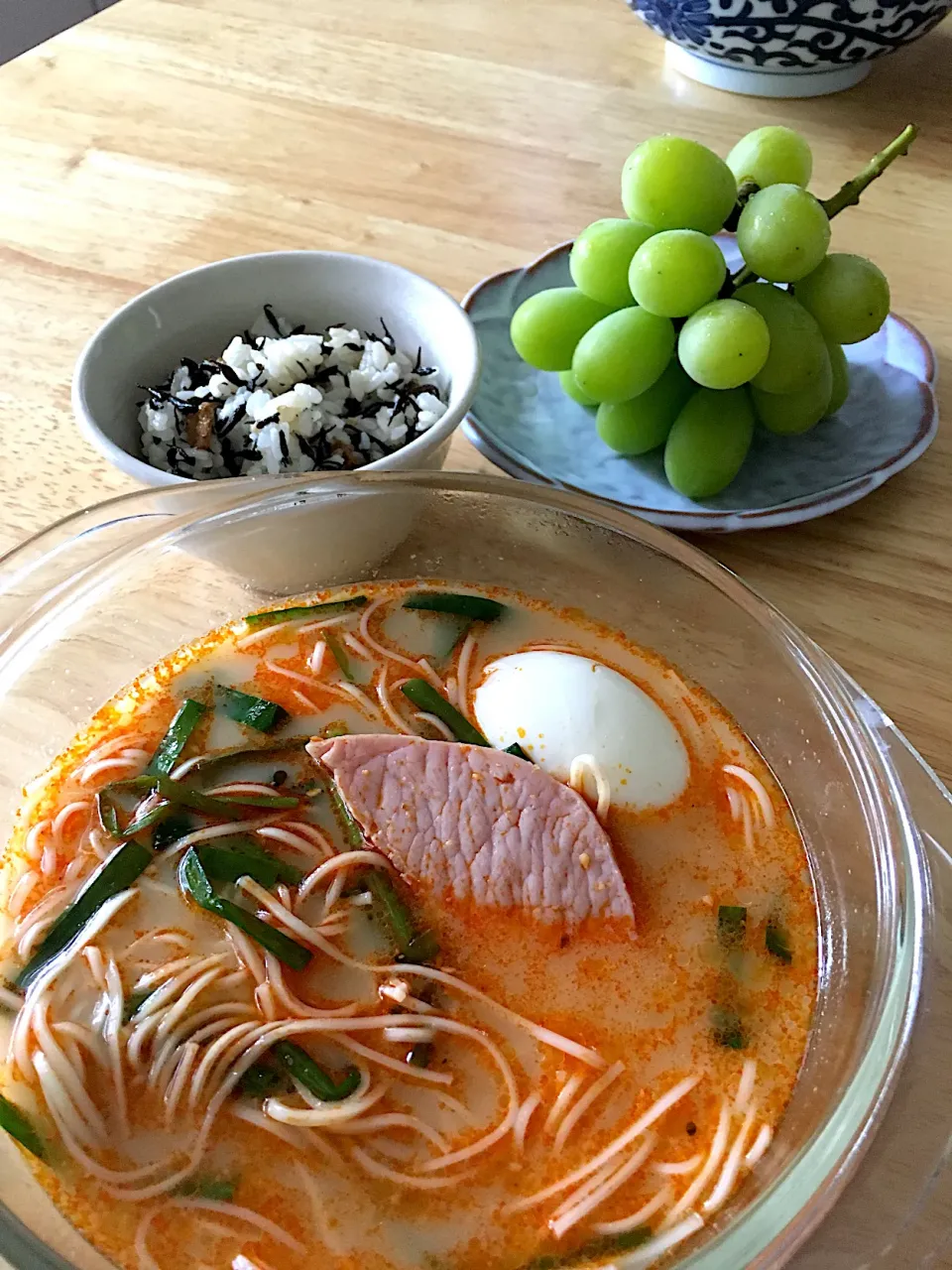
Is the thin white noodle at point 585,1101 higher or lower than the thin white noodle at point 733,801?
lower

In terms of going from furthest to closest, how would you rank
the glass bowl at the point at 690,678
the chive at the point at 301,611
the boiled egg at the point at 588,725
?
the chive at the point at 301,611 < the boiled egg at the point at 588,725 < the glass bowl at the point at 690,678

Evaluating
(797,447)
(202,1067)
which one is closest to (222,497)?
(202,1067)

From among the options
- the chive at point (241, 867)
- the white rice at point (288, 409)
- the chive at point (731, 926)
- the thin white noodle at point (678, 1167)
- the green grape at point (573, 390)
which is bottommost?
the thin white noodle at point (678, 1167)

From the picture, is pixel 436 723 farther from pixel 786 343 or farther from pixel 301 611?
pixel 786 343

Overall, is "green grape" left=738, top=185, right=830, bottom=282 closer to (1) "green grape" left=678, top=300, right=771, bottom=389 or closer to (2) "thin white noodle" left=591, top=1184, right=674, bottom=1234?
(1) "green grape" left=678, top=300, right=771, bottom=389

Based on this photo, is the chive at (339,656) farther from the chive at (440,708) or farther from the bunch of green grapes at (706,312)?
the bunch of green grapes at (706,312)

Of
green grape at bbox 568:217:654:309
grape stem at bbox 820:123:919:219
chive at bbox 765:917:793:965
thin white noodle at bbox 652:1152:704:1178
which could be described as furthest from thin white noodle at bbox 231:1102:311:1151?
grape stem at bbox 820:123:919:219

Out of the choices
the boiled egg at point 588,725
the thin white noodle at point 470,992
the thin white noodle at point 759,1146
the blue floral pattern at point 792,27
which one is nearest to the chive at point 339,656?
the boiled egg at point 588,725

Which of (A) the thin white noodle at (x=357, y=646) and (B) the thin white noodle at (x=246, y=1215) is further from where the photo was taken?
(A) the thin white noodle at (x=357, y=646)
